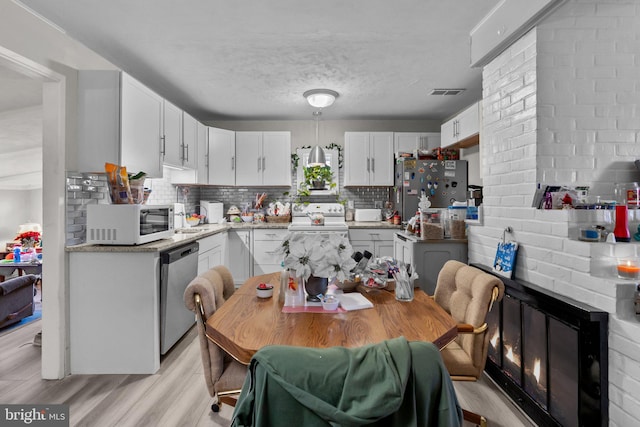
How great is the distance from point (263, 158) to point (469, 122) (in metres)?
2.83

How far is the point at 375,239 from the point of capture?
15.1 feet

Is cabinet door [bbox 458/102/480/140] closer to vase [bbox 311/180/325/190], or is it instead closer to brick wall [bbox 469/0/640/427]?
brick wall [bbox 469/0/640/427]

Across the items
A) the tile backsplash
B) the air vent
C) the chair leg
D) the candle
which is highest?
the air vent

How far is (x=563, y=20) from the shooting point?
195 cm

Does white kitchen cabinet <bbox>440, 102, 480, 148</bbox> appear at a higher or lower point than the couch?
higher

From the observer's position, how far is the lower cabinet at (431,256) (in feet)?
9.50

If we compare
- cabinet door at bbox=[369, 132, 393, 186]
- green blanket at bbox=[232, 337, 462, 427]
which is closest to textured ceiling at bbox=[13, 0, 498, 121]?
cabinet door at bbox=[369, 132, 393, 186]

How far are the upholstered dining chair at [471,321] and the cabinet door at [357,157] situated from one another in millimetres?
3162

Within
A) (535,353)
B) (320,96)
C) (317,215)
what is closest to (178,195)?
(317,215)

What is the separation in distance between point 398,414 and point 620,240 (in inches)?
61.2

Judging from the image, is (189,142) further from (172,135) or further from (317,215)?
(317,215)

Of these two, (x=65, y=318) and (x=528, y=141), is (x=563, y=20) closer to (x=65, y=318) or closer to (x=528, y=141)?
(x=528, y=141)

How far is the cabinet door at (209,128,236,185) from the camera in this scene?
4.82m

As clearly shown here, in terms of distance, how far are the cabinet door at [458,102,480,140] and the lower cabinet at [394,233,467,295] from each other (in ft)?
5.24
